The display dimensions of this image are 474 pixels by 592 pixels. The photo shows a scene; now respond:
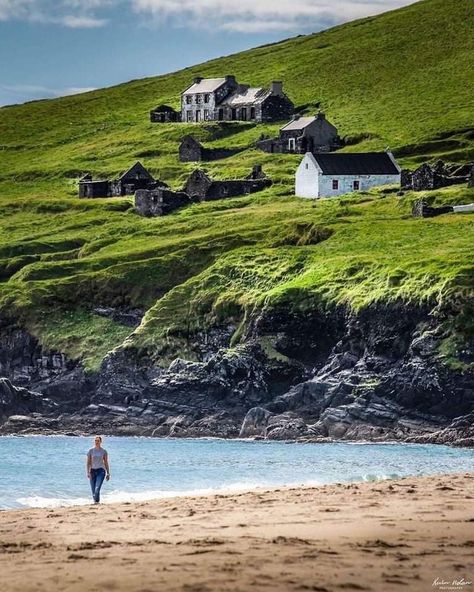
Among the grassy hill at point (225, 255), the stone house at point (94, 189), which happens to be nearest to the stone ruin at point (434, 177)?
the grassy hill at point (225, 255)

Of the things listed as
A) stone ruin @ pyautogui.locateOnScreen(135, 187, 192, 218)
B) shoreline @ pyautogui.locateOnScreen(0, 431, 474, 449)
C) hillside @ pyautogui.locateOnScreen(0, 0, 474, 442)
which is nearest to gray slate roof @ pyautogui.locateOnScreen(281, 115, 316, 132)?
hillside @ pyautogui.locateOnScreen(0, 0, 474, 442)

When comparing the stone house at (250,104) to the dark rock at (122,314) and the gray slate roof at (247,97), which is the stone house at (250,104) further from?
the dark rock at (122,314)

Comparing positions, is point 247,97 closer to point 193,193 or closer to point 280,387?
point 193,193

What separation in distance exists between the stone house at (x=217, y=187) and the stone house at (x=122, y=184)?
9274 mm

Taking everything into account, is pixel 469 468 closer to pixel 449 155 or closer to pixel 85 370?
pixel 85 370

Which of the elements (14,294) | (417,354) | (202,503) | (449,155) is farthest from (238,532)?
(449,155)

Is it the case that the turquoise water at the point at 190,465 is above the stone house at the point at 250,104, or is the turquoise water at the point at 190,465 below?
below

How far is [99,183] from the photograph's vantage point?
16125 centimetres

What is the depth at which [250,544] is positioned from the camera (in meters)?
26.7

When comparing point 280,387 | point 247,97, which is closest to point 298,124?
point 247,97

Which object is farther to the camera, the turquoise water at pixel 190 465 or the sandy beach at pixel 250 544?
the turquoise water at pixel 190 465

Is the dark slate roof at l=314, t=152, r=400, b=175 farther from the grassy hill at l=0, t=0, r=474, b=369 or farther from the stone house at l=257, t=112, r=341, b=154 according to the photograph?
the stone house at l=257, t=112, r=341, b=154

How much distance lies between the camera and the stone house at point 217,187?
14675 centimetres

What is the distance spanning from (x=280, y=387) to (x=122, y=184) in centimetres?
7409
